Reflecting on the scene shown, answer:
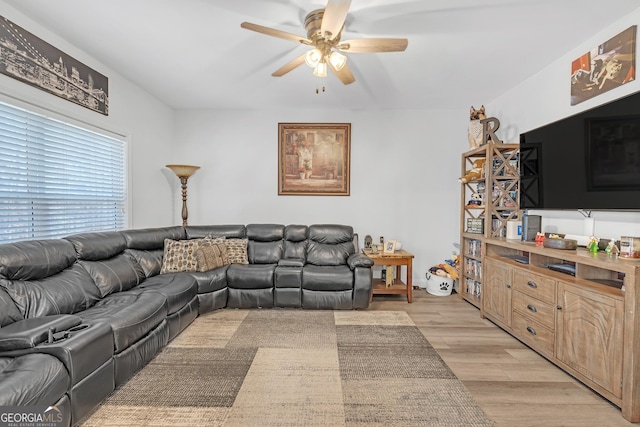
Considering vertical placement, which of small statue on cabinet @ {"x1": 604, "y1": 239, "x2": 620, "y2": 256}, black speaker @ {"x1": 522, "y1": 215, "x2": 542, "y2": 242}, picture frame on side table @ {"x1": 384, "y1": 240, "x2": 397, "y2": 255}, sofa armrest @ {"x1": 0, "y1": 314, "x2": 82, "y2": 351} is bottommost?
sofa armrest @ {"x1": 0, "y1": 314, "x2": 82, "y2": 351}

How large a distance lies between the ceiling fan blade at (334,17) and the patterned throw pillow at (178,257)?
271 centimetres

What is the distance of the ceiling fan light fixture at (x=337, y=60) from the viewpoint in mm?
2092

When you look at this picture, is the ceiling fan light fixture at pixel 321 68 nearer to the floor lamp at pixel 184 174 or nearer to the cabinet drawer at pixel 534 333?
the floor lamp at pixel 184 174

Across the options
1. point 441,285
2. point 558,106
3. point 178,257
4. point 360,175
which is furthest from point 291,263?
point 558,106

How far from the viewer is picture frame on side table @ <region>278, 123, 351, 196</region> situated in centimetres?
436

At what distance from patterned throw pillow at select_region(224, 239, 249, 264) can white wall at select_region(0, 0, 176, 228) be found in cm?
117

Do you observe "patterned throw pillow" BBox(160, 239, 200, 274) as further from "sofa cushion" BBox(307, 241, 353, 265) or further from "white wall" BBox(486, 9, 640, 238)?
"white wall" BBox(486, 9, 640, 238)

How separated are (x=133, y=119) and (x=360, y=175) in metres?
3.13

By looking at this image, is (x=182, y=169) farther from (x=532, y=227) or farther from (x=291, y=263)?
(x=532, y=227)

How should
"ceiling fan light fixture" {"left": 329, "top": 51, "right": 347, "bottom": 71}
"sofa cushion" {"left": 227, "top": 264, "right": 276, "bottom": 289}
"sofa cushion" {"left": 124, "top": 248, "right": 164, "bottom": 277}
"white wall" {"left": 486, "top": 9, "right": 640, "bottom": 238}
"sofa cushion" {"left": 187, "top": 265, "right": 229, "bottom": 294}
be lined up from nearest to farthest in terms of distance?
"ceiling fan light fixture" {"left": 329, "top": 51, "right": 347, "bottom": 71}, "white wall" {"left": 486, "top": 9, "right": 640, "bottom": 238}, "sofa cushion" {"left": 124, "top": 248, "right": 164, "bottom": 277}, "sofa cushion" {"left": 187, "top": 265, "right": 229, "bottom": 294}, "sofa cushion" {"left": 227, "top": 264, "right": 276, "bottom": 289}

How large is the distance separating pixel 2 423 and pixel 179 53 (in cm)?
288

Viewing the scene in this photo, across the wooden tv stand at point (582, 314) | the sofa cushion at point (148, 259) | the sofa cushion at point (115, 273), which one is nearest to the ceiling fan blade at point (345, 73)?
the wooden tv stand at point (582, 314)

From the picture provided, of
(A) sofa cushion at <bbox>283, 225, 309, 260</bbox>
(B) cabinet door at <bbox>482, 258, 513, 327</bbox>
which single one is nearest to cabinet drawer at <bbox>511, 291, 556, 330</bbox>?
(B) cabinet door at <bbox>482, 258, 513, 327</bbox>

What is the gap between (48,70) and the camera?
247 centimetres
